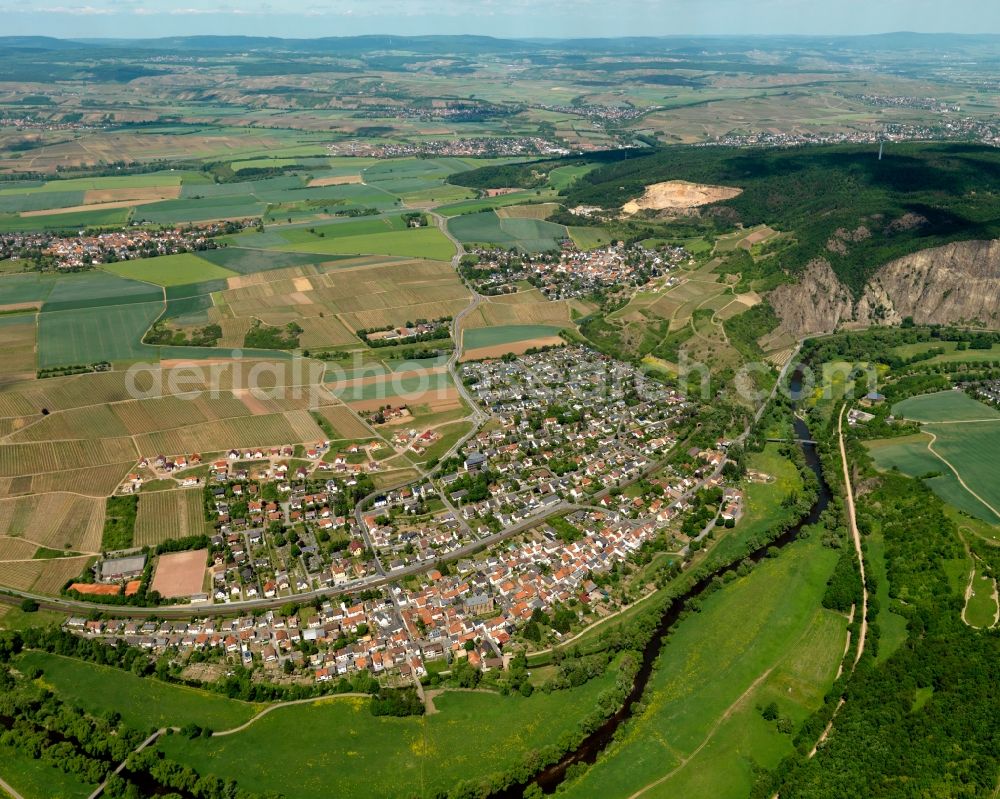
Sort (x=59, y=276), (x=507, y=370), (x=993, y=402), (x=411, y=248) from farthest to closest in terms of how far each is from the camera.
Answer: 1. (x=411, y=248)
2. (x=59, y=276)
3. (x=507, y=370)
4. (x=993, y=402)

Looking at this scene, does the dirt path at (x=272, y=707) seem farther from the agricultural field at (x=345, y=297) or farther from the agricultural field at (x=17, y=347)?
the agricultural field at (x=345, y=297)

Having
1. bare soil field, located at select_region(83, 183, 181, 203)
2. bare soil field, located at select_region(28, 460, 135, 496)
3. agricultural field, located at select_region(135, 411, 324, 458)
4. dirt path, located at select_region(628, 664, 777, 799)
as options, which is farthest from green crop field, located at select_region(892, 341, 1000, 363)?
bare soil field, located at select_region(83, 183, 181, 203)

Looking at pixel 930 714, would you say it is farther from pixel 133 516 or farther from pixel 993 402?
pixel 133 516

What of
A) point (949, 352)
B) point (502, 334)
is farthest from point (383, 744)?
point (949, 352)

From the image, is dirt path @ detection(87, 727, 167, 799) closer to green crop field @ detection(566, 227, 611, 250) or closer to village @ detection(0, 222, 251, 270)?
village @ detection(0, 222, 251, 270)

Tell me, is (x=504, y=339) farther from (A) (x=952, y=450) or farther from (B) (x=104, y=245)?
(B) (x=104, y=245)

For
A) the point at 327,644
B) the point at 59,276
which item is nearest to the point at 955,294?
the point at 327,644
